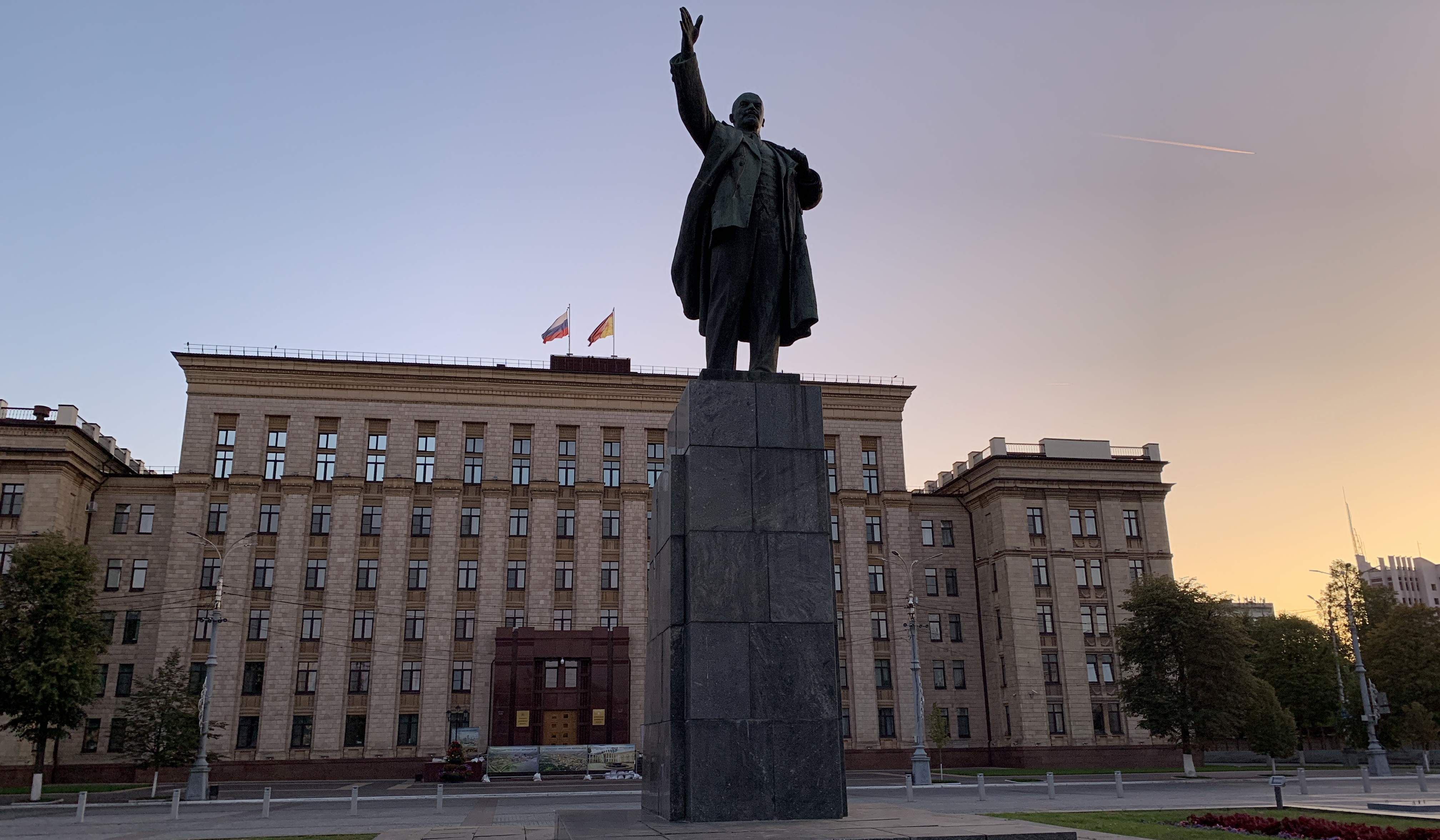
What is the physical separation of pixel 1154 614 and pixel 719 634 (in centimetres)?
4350

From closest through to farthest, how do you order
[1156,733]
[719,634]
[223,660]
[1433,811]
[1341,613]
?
[719,634] < [1433,811] < [1156,733] < [223,660] < [1341,613]

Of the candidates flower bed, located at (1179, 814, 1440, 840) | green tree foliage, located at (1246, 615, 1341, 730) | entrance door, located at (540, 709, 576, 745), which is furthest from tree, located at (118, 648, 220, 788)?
green tree foliage, located at (1246, 615, 1341, 730)

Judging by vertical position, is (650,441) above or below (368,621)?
above

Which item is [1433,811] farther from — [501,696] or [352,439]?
[352,439]

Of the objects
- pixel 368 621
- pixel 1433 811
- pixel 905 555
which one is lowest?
pixel 1433 811

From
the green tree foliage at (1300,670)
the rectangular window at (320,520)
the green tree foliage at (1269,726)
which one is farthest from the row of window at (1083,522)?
the rectangular window at (320,520)

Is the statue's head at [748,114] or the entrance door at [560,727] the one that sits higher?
the statue's head at [748,114]

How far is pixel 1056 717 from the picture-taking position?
57.6 metres

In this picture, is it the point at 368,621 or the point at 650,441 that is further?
the point at 650,441

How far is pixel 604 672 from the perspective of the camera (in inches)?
2117

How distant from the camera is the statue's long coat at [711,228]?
11.0 meters

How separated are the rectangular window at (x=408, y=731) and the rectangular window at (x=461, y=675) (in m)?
2.44

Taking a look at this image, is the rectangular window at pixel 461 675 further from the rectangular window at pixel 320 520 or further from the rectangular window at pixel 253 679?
the rectangular window at pixel 320 520

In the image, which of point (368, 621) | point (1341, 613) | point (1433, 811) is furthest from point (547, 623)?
point (1341, 613)
